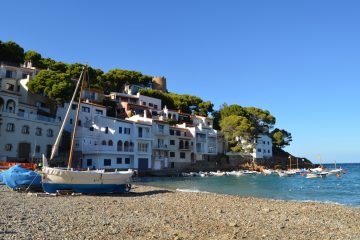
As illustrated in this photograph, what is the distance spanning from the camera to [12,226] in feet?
40.1

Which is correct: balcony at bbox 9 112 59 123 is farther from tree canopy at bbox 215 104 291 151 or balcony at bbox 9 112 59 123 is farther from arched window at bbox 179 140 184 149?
tree canopy at bbox 215 104 291 151

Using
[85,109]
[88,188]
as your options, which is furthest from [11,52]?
[88,188]

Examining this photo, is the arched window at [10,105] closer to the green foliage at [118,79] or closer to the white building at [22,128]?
the white building at [22,128]

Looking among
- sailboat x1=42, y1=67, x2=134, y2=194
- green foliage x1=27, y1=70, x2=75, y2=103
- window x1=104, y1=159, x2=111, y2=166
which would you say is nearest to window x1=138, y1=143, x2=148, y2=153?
window x1=104, y1=159, x2=111, y2=166

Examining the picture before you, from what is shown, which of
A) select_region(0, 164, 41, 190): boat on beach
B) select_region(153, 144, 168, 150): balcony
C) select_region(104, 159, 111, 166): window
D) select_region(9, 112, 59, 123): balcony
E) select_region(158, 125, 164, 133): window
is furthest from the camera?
select_region(158, 125, 164, 133): window

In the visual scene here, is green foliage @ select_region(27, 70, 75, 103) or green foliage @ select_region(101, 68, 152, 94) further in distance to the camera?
green foliage @ select_region(101, 68, 152, 94)

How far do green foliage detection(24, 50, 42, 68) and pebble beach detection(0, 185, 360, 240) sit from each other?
64256 millimetres

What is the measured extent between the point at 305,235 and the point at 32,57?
7921cm

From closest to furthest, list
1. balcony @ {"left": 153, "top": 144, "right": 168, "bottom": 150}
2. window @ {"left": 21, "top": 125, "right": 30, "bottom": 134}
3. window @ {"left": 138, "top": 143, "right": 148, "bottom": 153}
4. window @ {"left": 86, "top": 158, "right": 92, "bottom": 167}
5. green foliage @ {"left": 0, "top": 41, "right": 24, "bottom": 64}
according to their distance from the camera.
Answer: window @ {"left": 21, "top": 125, "right": 30, "bottom": 134} < window @ {"left": 86, "top": 158, "right": 92, "bottom": 167} < window @ {"left": 138, "top": 143, "right": 148, "bottom": 153} < balcony @ {"left": 153, "top": 144, "right": 168, "bottom": 150} < green foliage @ {"left": 0, "top": 41, "right": 24, "bottom": 64}

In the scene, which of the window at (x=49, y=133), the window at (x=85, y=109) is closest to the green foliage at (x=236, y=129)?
the window at (x=85, y=109)

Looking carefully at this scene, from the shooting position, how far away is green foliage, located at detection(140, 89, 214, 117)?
9376 cm

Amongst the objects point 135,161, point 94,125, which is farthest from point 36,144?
point 135,161

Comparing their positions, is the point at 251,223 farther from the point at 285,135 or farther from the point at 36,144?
the point at 285,135

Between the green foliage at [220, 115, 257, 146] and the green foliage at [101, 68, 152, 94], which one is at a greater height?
the green foliage at [101, 68, 152, 94]
